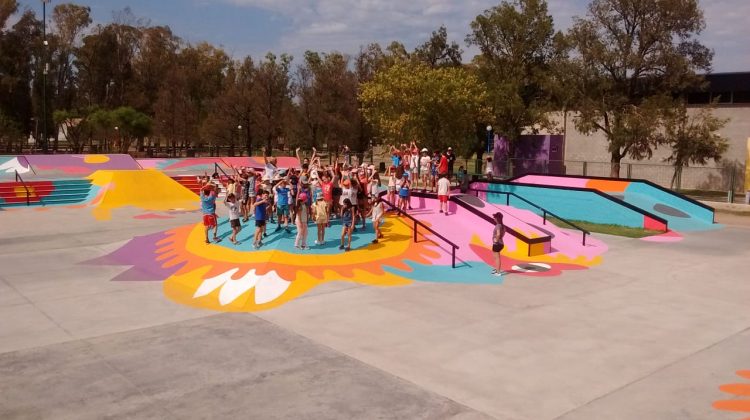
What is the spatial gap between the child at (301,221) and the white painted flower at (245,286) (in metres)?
1.84

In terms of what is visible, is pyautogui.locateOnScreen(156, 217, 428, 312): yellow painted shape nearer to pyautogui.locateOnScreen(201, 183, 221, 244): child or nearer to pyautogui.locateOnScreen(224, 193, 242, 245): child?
pyautogui.locateOnScreen(224, 193, 242, 245): child

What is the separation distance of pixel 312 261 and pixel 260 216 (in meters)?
1.90

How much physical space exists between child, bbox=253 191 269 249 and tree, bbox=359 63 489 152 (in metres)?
19.9

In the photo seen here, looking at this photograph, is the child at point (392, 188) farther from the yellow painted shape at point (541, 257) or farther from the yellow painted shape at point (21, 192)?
the yellow painted shape at point (21, 192)

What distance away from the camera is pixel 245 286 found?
1291 centimetres

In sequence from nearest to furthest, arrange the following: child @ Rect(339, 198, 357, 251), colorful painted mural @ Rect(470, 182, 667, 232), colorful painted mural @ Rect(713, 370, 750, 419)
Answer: colorful painted mural @ Rect(713, 370, 750, 419) → child @ Rect(339, 198, 357, 251) → colorful painted mural @ Rect(470, 182, 667, 232)

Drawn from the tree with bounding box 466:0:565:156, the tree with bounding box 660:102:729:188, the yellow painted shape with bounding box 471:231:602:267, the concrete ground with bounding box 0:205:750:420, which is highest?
the tree with bounding box 466:0:565:156

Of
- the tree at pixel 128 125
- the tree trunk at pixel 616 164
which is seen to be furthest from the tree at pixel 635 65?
the tree at pixel 128 125

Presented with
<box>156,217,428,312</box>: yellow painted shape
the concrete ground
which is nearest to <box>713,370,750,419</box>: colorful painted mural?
the concrete ground

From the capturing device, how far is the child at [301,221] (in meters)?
14.7

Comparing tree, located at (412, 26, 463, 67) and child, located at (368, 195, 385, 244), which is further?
tree, located at (412, 26, 463, 67)

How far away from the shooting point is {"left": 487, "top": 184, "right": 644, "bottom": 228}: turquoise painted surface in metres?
23.1

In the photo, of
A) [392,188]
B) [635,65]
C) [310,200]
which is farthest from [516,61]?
[310,200]

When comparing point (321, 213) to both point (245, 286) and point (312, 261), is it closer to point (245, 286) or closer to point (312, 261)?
point (312, 261)
